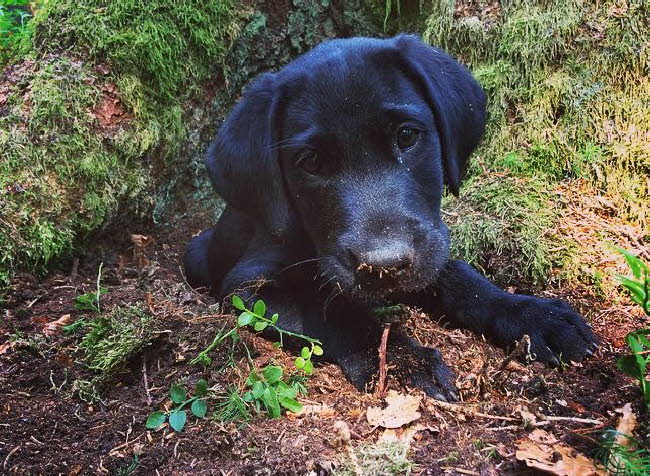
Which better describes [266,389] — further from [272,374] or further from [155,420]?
[155,420]

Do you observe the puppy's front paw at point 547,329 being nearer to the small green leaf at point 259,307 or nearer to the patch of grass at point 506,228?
the patch of grass at point 506,228

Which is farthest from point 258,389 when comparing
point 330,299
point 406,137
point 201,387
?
point 406,137

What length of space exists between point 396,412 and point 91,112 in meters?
3.19

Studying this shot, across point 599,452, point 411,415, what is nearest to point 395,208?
point 411,415

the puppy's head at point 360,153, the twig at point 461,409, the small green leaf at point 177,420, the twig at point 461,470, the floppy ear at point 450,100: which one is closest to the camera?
the twig at point 461,470

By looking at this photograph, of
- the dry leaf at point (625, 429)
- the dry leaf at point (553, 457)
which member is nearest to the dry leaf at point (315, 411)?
the dry leaf at point (553, 457)

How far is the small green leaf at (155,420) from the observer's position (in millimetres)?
2504

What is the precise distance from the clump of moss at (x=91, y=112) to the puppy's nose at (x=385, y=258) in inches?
93.8

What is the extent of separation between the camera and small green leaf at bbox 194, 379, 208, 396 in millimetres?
2637

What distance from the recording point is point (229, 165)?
3.50m

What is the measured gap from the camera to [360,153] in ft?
9.99

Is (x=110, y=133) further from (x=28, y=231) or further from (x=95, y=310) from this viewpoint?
(x=95, y=310)

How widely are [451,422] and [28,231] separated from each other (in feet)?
9.74

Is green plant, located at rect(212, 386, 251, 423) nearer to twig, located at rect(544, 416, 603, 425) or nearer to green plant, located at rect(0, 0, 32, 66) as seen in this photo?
twig, located at rect(544, 416, 603, 425)
